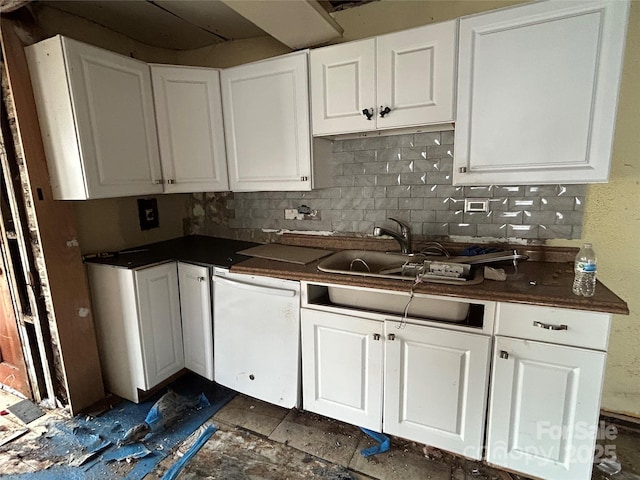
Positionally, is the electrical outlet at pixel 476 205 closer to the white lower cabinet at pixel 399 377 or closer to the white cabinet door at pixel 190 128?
the white lower cabinet at pixel 399 377

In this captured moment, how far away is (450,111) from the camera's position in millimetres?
1598

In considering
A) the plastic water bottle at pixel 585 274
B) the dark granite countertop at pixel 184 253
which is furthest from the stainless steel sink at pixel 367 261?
the plastic water bottle at pixel 585 274

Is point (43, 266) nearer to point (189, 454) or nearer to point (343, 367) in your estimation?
point (189, 454)

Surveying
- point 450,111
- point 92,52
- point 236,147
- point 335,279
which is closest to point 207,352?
point 335,279

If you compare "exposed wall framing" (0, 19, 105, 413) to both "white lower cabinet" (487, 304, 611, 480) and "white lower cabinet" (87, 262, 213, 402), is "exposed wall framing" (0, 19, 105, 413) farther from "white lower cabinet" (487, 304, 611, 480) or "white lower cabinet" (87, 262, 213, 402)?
"white lower cabinet" (487, 304, 611, 480)

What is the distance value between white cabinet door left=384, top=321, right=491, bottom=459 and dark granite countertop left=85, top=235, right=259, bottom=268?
3.62ft

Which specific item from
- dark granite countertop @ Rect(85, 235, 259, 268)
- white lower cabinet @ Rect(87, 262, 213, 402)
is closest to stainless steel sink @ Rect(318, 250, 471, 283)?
dark granite countertop @ Rect(85, 235, 259, 268)

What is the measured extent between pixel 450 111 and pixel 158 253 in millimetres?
2009

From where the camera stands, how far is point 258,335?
1961 mm

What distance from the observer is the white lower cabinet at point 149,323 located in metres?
2.04

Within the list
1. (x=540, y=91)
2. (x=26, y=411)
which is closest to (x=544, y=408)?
(x=540, y=91)

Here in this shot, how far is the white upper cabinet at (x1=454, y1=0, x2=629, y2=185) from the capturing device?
1356mm

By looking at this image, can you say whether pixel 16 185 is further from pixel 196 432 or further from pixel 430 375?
pixel 430 375

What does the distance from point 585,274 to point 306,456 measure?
5.12 ft
